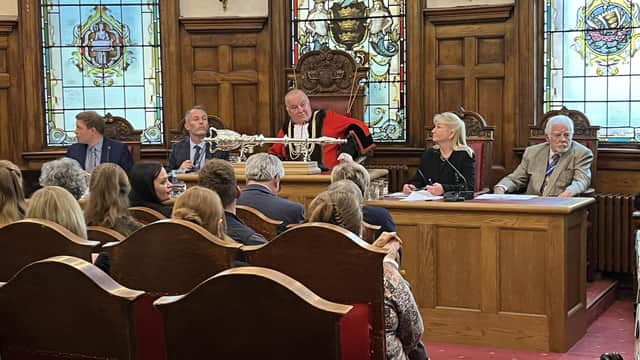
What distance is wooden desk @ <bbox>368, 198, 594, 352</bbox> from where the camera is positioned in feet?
16.1

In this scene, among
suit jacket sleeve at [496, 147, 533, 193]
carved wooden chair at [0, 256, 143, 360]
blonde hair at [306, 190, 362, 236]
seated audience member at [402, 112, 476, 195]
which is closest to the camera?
carved wooden chair at [0, 256, 143, 360]

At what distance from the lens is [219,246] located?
2818mm

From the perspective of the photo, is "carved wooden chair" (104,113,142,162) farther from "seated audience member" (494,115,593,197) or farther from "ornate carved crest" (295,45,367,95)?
"seated audience member" (494,115,593,197)

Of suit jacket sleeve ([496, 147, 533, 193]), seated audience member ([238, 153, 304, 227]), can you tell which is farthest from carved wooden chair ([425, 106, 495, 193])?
seated audience member ([238, 153, 304, 227])

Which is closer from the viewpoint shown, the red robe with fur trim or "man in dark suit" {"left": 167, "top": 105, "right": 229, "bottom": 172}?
the red robe with fur trim

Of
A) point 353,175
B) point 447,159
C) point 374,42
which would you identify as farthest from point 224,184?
point 374,42

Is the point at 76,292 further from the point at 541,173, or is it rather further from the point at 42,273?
the point at 541,173

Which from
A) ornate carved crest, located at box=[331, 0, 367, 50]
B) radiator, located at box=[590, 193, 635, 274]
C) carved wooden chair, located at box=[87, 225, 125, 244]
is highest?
ornate carved crest, located at box=[331, 0, 367, 50]

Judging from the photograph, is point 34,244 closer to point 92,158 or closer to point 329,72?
Answer: point 92,158

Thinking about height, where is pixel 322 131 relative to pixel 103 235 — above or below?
above

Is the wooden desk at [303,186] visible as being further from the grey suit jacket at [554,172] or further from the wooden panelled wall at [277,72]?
the wooden panelled wall at [277,72]

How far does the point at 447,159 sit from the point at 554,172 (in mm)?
903

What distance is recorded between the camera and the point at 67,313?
206cm

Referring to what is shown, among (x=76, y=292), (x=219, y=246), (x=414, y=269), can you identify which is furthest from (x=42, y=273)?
(x=414, y=269)
